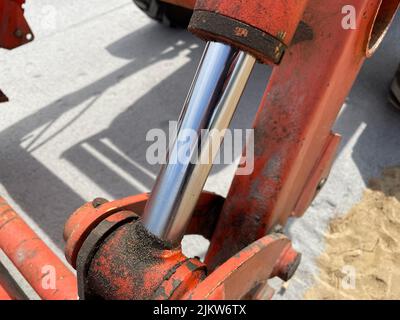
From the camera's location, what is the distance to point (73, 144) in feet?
5.73

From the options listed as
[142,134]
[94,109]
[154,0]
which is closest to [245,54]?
[142,134]

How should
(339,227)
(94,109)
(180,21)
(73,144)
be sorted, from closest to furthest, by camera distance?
(339,227), (73,144), (94,109), (180,21)

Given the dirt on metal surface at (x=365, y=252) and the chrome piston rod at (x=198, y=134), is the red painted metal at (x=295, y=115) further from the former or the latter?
the dirt on metal surface at (x=365, y=252)

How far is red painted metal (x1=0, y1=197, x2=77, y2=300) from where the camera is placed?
2.74 feet

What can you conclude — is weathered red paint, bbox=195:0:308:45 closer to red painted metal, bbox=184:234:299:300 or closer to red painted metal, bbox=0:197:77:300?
red painted metal, bbox=184:234:299:300

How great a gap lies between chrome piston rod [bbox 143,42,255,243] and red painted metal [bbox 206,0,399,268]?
0.87 ft

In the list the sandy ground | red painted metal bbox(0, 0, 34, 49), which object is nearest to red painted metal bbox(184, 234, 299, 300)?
the sandy ground

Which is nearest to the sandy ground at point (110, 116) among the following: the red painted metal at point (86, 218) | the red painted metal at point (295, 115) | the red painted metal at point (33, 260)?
the red painted metal at point (33, 260)

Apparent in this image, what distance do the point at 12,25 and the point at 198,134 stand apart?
118 centimetres

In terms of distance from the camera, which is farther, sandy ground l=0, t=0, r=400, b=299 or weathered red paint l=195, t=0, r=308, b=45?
sandy ground l=0, t=0, r=400, b=299

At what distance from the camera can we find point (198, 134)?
506mm

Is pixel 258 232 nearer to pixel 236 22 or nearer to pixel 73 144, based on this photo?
pixel 236 22

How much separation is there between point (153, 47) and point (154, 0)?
288 mm
